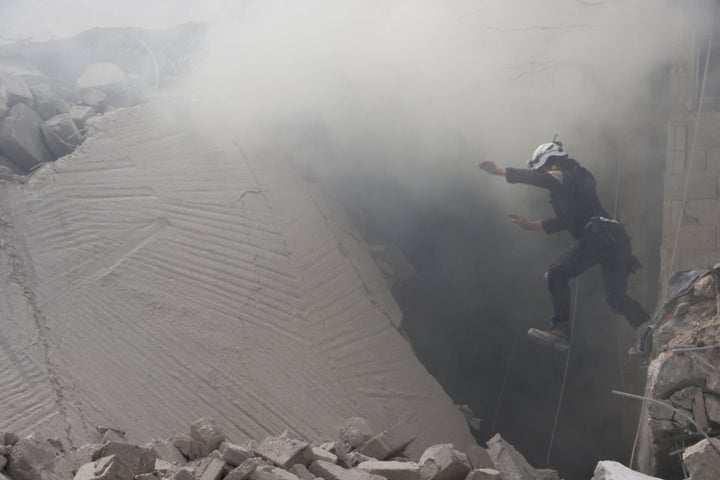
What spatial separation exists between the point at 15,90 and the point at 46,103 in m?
0.20

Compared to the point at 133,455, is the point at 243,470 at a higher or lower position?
lower

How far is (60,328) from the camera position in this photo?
4641 millimetres

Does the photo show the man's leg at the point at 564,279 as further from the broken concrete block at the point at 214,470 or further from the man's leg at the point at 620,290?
the broken concrete block at the point at 214,470

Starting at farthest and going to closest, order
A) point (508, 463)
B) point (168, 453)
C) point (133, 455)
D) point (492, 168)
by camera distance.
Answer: point (492, 168) → point (508, 463) → point (168, 453) → point (133, 455)

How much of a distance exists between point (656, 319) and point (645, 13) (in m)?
2.33

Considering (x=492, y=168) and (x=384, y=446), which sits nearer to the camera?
(x=384, y=446)

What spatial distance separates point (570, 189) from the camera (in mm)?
5191

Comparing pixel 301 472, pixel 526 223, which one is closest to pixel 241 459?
pixel 301 472

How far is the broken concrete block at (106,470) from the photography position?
3.47m

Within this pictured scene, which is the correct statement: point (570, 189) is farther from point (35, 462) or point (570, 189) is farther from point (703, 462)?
point (35, 462)

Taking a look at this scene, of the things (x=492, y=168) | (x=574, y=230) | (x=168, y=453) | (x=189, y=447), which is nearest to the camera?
(x=168, y=453)

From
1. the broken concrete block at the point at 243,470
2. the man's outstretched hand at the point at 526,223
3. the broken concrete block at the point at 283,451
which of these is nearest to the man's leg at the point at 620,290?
the man's outstretched hand at the point at 526,223

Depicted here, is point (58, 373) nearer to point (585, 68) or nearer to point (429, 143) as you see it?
point (429, 143)

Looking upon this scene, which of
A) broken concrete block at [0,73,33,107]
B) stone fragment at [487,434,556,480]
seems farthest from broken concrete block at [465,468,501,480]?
broken concrete block at [0,73,33,107]
